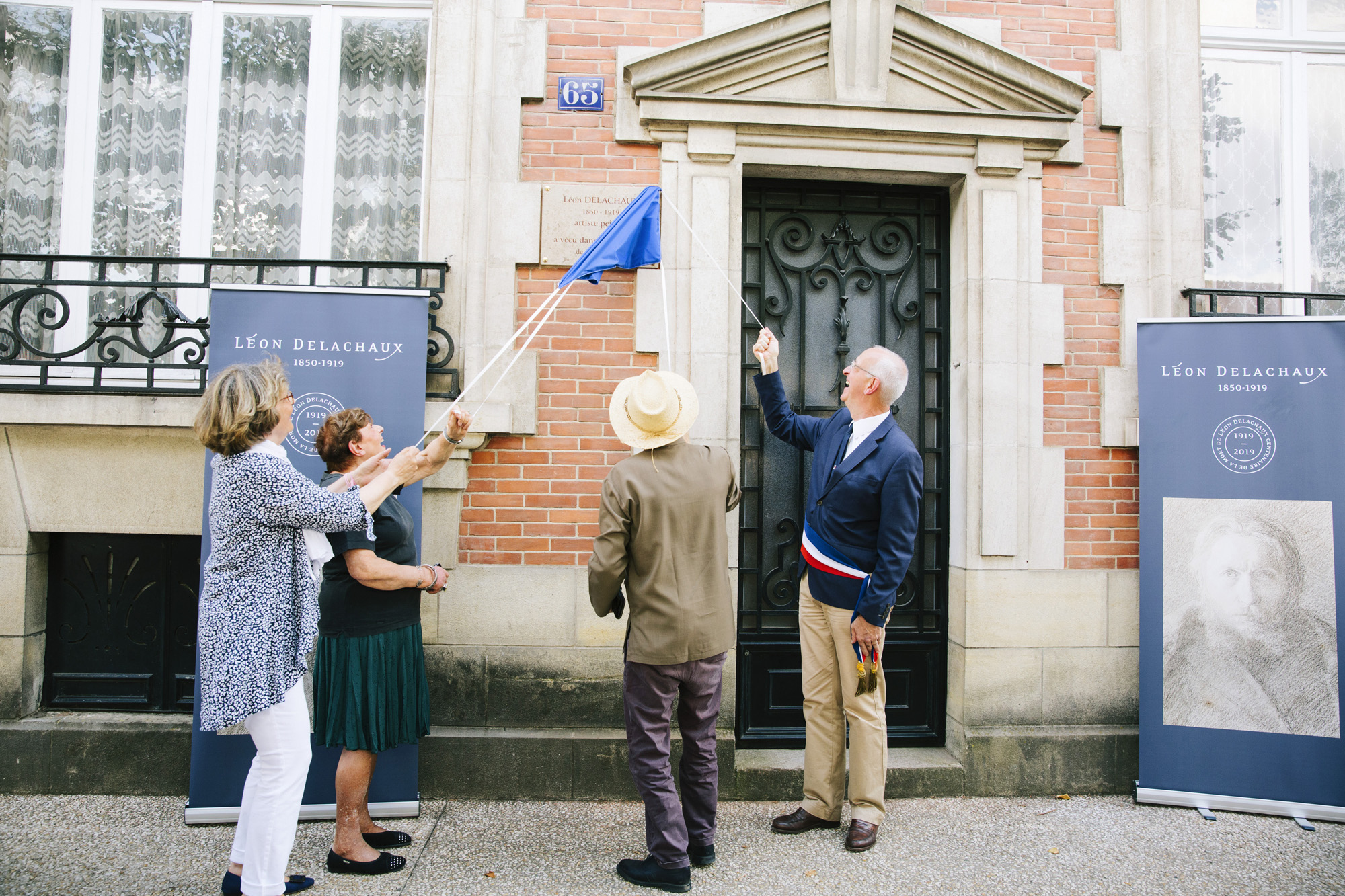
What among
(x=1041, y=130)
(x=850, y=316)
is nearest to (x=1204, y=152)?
(x=1041, y=130)

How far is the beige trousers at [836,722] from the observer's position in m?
3.50

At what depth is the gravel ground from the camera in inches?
123

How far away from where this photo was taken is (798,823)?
141 inches

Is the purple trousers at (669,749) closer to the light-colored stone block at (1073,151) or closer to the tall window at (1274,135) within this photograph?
the light-colored stone block at (1073,151)

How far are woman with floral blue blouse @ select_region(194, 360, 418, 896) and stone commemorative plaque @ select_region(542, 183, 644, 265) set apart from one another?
173cm

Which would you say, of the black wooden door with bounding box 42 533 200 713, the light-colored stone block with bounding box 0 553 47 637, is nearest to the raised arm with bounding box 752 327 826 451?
the black wooden door with bounding box 42 533 200 713

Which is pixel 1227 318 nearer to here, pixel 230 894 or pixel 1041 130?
pixel 1041 130

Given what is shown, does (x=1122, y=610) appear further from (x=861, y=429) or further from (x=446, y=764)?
(x=446, y=764)

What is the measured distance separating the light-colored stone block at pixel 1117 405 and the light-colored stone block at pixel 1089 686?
1.16 m

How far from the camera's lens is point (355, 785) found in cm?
317

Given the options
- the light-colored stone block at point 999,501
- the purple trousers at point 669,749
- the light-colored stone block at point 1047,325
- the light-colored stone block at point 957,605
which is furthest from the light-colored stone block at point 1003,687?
the purple trousers at point 669,749

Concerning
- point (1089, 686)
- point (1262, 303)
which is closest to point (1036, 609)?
point (1089, 686)

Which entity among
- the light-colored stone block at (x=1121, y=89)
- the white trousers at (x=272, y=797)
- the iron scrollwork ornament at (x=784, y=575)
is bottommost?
the white trousers at (x=272, y=797)

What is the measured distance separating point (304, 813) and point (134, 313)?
2.62 meters
